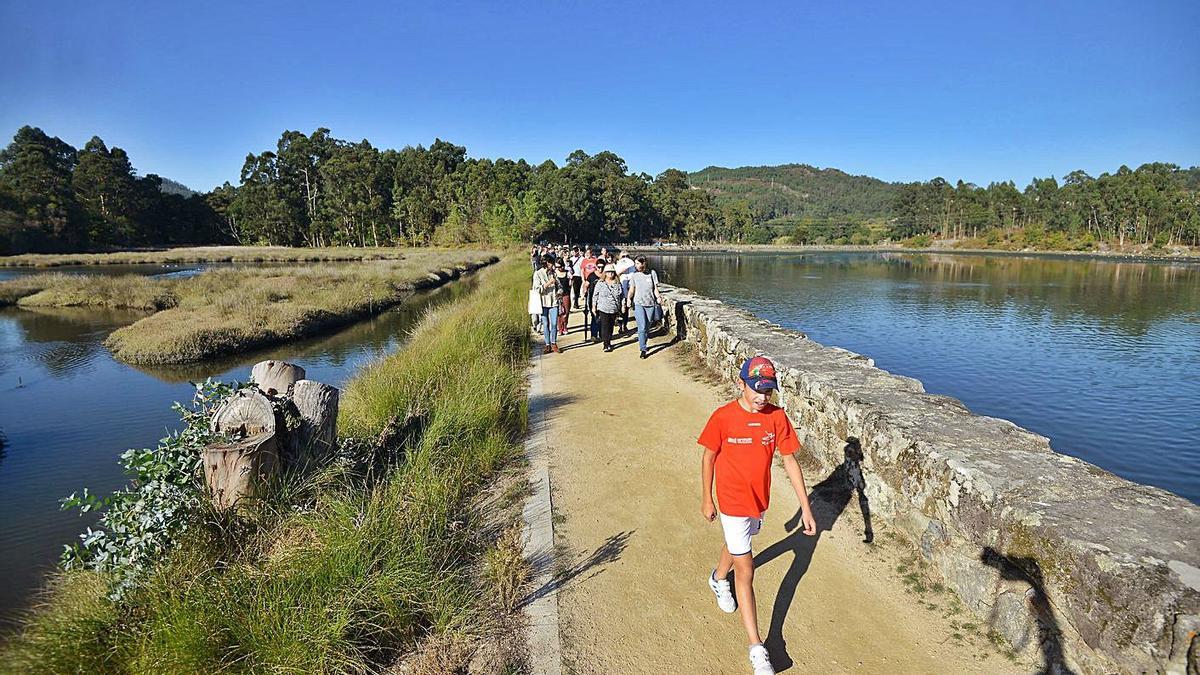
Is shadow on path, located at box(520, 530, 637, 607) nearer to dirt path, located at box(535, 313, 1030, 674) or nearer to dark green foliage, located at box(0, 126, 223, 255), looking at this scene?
dirt path, located at box(535, 313, 1030, 674)

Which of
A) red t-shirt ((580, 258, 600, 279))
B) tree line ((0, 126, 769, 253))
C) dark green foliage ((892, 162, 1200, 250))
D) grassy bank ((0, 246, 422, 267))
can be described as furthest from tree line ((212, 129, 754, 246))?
dark green foliage ((892, 162, 1200, 250))

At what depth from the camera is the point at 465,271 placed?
39.1 meters

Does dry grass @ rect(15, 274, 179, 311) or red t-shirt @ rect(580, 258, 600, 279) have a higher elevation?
red t-shirt @ rect(580, 258, 600, 279)

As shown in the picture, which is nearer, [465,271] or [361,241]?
[465,271]

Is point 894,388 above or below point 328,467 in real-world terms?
above

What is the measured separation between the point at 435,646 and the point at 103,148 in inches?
3532

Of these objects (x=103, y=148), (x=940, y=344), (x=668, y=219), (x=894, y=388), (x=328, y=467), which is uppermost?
(x=103, y=148)

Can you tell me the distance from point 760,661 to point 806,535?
1346 mm

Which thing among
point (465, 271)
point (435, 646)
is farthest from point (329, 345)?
point (465, 271)

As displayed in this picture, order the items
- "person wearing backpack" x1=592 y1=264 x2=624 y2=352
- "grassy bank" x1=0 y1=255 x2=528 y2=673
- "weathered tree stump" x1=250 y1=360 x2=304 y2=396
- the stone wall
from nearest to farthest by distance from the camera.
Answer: the stone wall, "grassy bank" x1=0 y1=255 x2=528 y2=673, "weathered tree stump" x1=250 y1=360 x2=304 y2=396, "person wearing backpack" x1=592 y1=264 x2=624 y2=352

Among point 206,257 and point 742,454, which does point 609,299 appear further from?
point 206,257

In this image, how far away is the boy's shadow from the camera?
2.93 m

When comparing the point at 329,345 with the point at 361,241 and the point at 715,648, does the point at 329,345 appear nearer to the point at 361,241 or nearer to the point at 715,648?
the point at 715,648

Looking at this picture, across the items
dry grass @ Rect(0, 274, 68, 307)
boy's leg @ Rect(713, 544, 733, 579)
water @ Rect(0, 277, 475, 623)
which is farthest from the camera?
dry grass @ Rect(0, 274, 68, 307)
